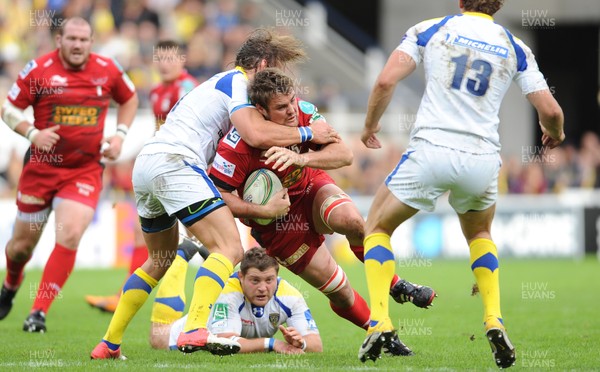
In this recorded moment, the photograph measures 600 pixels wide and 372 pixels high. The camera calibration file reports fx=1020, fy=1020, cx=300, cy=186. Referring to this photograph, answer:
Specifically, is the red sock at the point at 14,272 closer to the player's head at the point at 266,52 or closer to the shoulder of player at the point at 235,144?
the shoulder of player at the point at 235,144

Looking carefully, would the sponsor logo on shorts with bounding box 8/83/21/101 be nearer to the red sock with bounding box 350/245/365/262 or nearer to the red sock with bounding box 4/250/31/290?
the red sock with bounding box 4/250/31/290

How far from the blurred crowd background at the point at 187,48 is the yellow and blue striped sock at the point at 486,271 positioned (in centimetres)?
1220

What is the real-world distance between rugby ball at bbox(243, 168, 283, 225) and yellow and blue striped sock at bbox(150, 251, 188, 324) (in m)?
1.21

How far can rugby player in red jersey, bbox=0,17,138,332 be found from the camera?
926 cm

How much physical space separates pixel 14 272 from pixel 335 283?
3.66 metres

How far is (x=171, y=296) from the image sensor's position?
789 centimetres

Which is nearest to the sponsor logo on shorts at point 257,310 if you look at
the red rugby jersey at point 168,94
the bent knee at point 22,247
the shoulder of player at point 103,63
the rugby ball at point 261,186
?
the rugby ball at point 261,186

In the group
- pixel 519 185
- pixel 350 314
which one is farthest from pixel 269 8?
pixel 350 314

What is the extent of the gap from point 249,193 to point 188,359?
47.5 inches

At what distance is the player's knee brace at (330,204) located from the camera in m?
7.10

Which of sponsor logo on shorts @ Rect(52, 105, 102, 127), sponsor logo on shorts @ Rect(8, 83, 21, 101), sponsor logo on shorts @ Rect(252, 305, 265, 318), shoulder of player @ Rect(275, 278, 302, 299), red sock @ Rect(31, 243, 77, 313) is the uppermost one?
sponsor logo on shorts @ Rect(8, 83, 21, 101)

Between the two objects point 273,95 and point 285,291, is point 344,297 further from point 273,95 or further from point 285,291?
point 273,95

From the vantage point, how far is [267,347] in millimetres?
7293

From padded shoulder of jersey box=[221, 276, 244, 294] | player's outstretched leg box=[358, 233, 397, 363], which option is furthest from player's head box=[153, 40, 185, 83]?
player's outstretched leg box=[358, 233, 397, 363]
